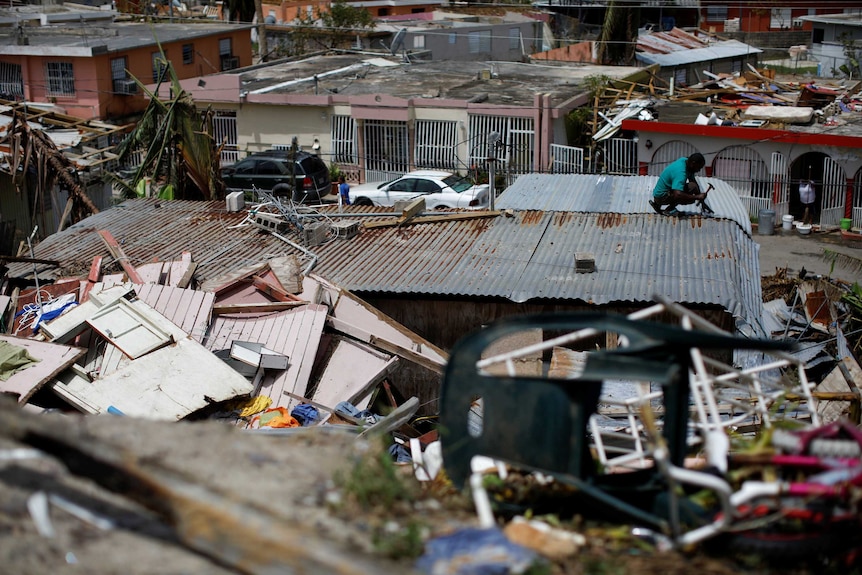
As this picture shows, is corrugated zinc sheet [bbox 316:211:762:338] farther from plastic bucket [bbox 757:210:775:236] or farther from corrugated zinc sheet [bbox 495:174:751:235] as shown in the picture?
plastic bucket [bbox 757:210:775:236]

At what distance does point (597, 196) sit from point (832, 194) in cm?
1014

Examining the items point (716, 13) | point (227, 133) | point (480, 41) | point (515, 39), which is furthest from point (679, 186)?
point (716, 13)

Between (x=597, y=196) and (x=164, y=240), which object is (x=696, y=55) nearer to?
(x=597, y=196)

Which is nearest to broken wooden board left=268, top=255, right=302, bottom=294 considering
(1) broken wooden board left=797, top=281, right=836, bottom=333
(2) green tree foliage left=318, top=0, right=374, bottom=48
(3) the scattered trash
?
(1) broken wooden board left=797, top=281, right=836, bottom=333

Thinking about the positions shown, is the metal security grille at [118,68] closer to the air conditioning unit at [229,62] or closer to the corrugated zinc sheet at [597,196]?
the air conditioning unit at [229,62]

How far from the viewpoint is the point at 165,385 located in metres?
9.52

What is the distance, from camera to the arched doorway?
22141 millimetres

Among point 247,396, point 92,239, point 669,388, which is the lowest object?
point 247,396

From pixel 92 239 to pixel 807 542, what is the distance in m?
12.3

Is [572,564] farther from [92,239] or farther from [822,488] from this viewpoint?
[92,239]

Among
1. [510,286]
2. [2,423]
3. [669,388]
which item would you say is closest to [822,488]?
[669,388]

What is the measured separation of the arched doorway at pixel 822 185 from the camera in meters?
22.1

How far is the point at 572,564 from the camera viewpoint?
3.99 metres

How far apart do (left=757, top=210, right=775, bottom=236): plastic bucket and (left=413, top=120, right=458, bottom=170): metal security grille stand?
25.9ft
